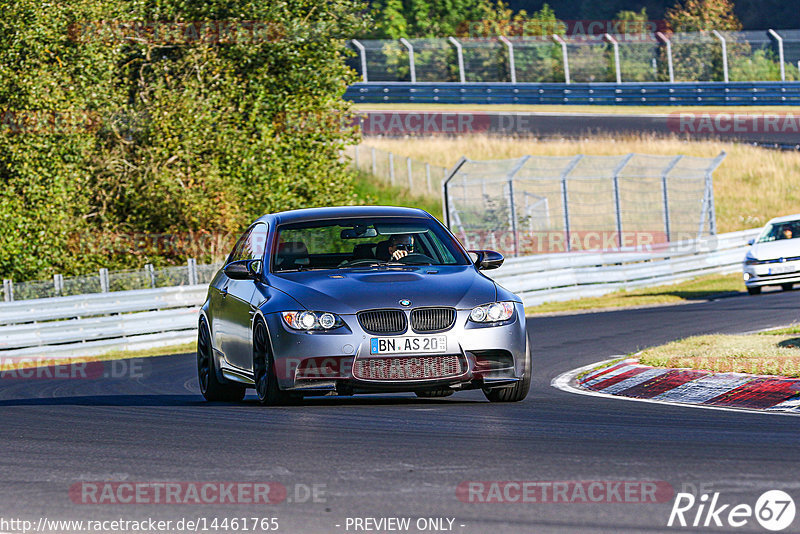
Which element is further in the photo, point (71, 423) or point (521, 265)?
point (521, 265)

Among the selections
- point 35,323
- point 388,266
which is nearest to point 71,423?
point 388,266

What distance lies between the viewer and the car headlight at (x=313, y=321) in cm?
940

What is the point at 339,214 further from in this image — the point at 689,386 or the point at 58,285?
the point at 58,285

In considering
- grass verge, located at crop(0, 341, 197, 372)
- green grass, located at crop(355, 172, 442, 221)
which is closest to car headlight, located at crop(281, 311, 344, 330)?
grass verge, located at crop(0, 341, 197, 372)

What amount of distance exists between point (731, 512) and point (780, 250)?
21345 millimetres

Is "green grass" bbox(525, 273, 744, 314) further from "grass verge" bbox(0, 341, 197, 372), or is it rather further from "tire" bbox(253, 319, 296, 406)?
"tire" bbox(253, 319, 296, 406)

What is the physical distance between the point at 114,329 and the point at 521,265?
8722 mm

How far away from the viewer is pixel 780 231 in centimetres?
2677

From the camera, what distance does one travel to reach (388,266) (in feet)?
33.8

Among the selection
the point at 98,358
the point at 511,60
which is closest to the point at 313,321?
the point at 98,358

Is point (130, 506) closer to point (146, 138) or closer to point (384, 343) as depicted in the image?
point (384, 343)

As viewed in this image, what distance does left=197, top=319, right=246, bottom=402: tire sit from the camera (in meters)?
11.4

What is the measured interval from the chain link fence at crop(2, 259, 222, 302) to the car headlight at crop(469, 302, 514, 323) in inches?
557

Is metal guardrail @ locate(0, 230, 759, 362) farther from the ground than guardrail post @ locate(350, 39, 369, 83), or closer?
closer
